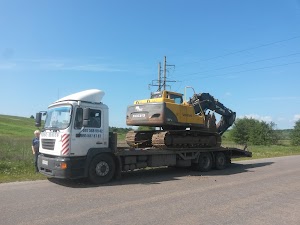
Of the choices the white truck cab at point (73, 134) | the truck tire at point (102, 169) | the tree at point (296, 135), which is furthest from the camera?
the tree at point (296, 135)

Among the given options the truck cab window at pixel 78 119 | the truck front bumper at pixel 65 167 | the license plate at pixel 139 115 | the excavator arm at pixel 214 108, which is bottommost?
the truck front bumper at pixel 65 167

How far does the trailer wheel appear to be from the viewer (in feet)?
49.2

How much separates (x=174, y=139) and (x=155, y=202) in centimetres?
602

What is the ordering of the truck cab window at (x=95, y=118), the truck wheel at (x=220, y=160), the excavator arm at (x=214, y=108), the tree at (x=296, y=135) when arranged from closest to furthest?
the truck cab window at (x=95, y=118)
the truck wheel at (x=220, y=160)
the excavator arm at (x=214, y=108)
the tree at (x=296, y=135)

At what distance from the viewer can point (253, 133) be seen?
7725 cm

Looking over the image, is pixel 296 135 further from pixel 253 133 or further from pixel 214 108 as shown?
pixel 214 108

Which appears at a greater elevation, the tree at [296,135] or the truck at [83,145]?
the tree at [296,135]

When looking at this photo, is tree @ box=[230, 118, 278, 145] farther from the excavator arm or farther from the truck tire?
the truck tire

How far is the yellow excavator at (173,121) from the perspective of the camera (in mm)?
13837

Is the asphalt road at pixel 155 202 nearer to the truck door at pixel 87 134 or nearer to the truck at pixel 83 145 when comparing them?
the truck at pixel 83 145

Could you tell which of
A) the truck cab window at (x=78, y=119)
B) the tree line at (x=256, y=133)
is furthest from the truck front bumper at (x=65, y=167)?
the tree line at (x=256, y=133)

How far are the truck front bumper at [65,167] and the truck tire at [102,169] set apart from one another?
0.35 meters

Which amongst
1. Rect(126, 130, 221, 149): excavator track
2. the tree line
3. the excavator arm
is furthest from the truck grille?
the tree line

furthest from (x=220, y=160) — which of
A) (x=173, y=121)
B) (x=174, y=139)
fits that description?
(x=173, y=121)
